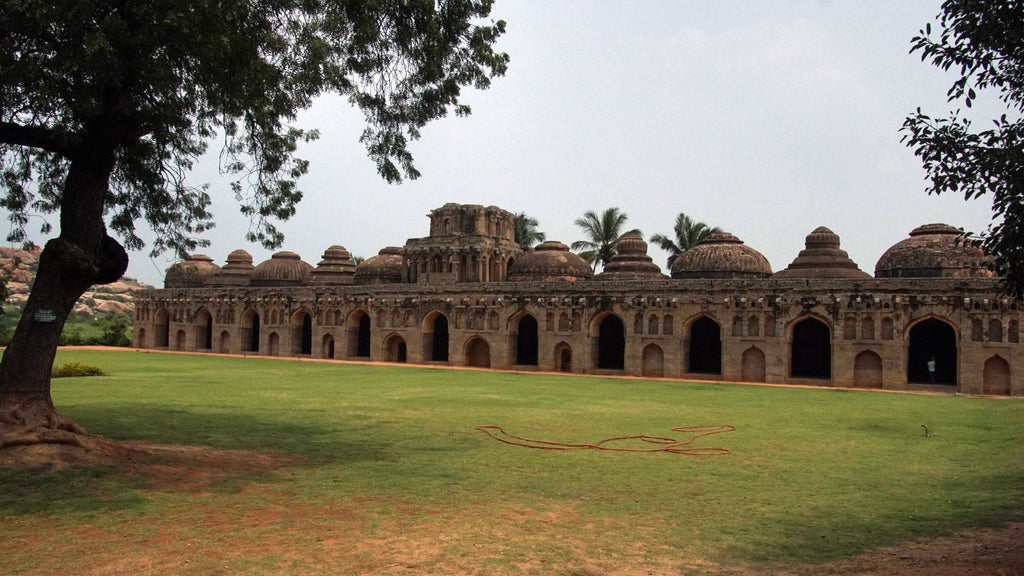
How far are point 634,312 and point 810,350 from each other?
849 centimetres

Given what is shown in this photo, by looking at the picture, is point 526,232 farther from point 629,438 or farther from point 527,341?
point 629,438

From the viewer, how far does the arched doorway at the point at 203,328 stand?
54812mm

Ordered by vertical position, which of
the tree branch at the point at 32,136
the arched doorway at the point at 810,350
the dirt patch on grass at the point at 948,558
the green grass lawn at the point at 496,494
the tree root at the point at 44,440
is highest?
the tree branch at the point at 32,136

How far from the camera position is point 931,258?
107 feet

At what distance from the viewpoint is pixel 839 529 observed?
8711mm

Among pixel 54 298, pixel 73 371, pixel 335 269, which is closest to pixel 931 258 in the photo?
pixel 54 298

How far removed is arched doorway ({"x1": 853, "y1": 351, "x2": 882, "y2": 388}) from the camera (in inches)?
1264

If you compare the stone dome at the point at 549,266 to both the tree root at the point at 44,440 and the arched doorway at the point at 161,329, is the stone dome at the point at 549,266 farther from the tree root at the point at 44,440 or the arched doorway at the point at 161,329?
the tree root at the point at 44,440

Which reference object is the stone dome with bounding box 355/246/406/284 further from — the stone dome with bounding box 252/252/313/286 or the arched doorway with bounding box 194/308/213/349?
the arched doorway with bounding box 194/308/213/349

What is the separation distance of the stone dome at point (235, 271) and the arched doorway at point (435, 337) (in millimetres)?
20955

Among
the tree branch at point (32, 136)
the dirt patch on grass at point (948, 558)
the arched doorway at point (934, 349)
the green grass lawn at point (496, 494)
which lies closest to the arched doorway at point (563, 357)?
the arched doorway at point (934, 349)

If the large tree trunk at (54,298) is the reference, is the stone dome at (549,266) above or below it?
above

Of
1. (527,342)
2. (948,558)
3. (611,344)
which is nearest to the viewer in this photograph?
(948,558)

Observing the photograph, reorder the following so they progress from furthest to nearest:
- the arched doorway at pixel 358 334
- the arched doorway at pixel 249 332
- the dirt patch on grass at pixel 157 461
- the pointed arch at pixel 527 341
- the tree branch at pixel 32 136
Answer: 1. the arched doorway at pixel 249 332
2. the arched doorway at pixel 358 334
3. the pointed arch at pixel 527 341
4. the tree branch at pixel 32 136
5. the dirt patch on grass at pixel 157 461
